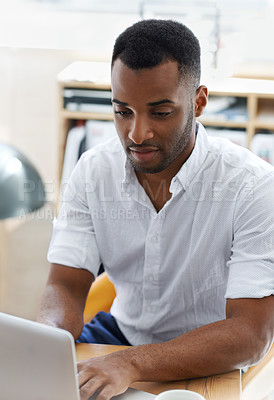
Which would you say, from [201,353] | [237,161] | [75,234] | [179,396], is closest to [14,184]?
[75,234]

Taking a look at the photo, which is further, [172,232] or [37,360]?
[172,232]

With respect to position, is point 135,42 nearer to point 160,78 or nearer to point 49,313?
point 160,78

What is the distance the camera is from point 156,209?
1.47 m

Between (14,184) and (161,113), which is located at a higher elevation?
(161,113)

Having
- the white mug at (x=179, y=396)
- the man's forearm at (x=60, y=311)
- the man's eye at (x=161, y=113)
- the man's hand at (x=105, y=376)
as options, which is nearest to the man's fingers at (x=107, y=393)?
the man's hand at (x=105, y=376)

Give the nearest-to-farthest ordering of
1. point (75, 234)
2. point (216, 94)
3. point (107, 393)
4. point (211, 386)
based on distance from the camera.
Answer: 1. point (107, 393)
2. point (211, 386)
3. point (75, 234)
4. point (216, 94)

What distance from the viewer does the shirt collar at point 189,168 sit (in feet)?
4.69

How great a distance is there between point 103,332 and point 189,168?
540mm

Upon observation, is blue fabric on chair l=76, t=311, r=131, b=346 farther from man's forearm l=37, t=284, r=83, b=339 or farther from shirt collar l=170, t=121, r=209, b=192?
shirt collar l=170, t=121, r=209, b=192

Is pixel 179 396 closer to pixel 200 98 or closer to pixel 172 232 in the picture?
pixel 172 232

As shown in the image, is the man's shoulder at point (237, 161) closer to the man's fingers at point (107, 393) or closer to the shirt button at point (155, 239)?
the shirt button at point (155, 239)

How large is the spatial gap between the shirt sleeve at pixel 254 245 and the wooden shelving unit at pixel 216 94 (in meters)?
1.15

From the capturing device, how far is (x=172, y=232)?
4.73 ft

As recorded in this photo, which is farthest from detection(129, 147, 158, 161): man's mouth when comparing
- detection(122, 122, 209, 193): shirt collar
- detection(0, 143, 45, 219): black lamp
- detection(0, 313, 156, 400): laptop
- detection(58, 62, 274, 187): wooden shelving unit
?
detection(58, 62, 274, 187): wooden shelving unit
